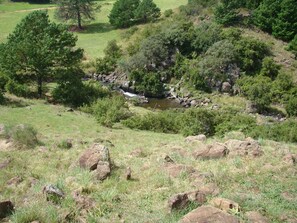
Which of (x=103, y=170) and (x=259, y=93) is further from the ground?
(x=103, y=170)

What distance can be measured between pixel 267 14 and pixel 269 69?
34.1ft

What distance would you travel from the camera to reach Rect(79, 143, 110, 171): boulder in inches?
537

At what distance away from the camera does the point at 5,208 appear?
10.2 meters

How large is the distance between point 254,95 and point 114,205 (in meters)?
32.6

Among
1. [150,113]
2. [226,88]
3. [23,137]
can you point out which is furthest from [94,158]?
[226,88]

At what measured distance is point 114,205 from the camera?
35.6ft

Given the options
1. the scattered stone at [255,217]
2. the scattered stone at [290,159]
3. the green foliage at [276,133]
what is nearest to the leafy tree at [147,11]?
the green foliage at [276,133]

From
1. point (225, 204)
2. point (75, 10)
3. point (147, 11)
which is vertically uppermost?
point (147, 11)

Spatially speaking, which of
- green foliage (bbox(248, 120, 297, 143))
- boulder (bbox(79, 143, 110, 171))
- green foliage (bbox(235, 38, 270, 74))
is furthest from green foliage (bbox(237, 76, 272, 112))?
boulder (bbox(79, 143, 110, 171))

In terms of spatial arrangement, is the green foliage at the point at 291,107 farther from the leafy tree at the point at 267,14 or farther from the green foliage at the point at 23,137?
the green foliage at the point at 23,137

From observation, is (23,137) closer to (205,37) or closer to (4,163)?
(4,163)

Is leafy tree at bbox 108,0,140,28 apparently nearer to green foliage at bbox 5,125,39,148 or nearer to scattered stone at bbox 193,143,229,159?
green foliage at bbox 5,125,39,148

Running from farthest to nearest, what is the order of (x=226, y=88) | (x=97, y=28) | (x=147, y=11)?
(x=97, y=28) → (x=147, y=11) → (x=226, y=88)

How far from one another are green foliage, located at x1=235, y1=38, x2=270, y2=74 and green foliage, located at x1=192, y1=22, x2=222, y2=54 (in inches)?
133
